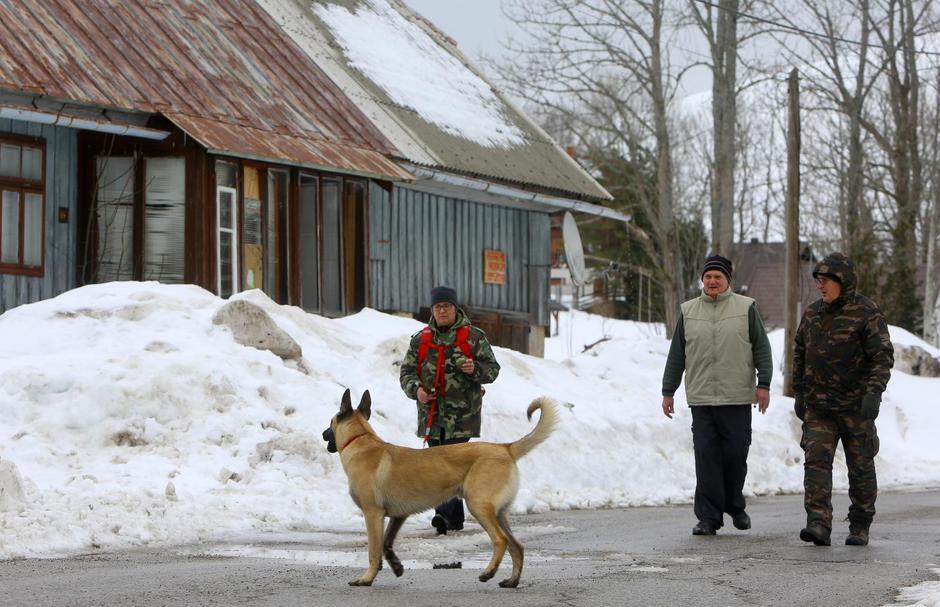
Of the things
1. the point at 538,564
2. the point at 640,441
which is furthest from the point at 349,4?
the point at 538,564

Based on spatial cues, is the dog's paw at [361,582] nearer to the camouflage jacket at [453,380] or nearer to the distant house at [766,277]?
the camouflage jacket at [453,380]

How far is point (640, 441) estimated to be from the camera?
53.8 feet

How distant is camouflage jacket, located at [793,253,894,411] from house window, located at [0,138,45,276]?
11410 millimetres

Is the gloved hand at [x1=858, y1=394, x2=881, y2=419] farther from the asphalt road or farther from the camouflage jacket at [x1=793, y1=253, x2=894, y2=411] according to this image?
the asphalt road

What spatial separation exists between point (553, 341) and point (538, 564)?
39563 mm

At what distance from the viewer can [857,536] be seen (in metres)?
9.90

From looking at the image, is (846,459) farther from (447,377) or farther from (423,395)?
(423,395)

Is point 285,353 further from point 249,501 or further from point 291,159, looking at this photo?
point 291,159

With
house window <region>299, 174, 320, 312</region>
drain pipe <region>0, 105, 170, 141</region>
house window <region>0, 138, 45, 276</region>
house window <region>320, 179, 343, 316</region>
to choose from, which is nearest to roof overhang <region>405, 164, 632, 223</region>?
house window <region>320, 179, 343, 316</region>

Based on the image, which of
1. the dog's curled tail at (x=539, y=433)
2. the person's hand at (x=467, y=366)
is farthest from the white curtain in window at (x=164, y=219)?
the dog's curled tail at (x=539, y=433)

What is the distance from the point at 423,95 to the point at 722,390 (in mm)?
16794

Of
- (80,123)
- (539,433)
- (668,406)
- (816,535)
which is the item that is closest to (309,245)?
(80,123)

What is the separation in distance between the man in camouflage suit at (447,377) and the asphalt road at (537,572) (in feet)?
2.52

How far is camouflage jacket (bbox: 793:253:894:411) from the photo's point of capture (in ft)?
32.9
